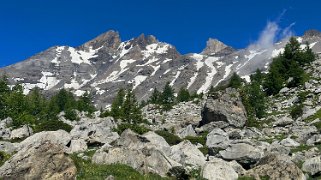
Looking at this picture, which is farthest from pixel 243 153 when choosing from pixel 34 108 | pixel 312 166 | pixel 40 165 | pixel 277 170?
pixel 34 108

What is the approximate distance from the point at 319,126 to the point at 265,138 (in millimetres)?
5967

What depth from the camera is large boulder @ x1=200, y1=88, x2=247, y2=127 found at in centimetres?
6288

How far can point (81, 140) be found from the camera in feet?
131

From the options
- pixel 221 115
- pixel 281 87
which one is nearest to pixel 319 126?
pixel 221 115

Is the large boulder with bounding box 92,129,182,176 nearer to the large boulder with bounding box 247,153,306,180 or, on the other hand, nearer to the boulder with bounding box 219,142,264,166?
the large boulder with bounding box 247,153,306,180

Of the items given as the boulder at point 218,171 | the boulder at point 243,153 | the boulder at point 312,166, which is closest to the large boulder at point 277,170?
the boulder at point 218,171

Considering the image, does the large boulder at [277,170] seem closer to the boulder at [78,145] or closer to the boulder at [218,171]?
the boulder at [218,171]

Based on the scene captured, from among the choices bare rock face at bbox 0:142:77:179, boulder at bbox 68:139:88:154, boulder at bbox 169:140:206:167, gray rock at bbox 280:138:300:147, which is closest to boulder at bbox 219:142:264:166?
boulder at bbox 169:140:206:167

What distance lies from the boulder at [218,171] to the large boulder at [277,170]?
1337 mm

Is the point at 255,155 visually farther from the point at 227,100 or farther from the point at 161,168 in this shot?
the point at 227,100

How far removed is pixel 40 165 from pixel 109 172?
135 inches

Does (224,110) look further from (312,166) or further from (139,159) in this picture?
(139,159)

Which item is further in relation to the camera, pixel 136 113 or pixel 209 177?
pixel 136 113

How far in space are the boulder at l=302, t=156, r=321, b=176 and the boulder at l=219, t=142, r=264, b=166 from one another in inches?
119
